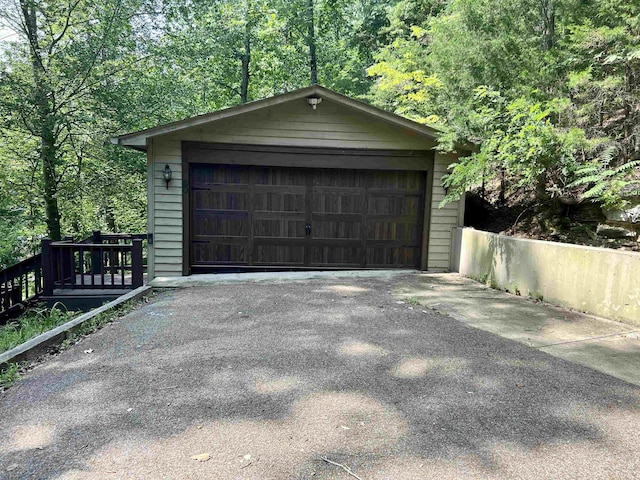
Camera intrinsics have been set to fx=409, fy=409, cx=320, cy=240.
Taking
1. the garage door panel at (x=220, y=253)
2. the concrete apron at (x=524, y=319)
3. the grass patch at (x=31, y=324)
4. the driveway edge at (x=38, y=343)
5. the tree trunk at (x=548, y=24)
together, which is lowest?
the grass patch at (x=31, y=324)

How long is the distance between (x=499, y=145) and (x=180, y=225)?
17.7ft

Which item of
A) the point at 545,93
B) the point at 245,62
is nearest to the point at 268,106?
the point at 545,93

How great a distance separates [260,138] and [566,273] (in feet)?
17.0

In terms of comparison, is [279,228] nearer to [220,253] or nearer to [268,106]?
[220,253]

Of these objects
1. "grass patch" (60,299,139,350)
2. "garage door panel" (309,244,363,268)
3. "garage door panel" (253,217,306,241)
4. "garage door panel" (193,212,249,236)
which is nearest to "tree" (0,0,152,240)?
"garage door panel" (193,212,249,236)

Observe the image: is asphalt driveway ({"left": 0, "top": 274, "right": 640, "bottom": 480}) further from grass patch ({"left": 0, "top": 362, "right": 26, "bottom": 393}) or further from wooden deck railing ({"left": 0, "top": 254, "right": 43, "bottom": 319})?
wooden deck railing ({"left": 0, "top": 254, "right": 43, "bottom": 319})

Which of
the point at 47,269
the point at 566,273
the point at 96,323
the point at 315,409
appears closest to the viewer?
the point at 315,409

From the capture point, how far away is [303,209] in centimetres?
765

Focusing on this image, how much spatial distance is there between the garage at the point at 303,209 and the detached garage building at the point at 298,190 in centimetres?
2

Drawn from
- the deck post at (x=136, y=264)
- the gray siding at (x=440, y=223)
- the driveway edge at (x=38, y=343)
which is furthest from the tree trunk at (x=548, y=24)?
the driveway edge at (x=38, y=343)

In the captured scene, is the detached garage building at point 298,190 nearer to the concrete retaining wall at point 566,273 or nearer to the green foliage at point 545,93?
the green foliage at point 545,93

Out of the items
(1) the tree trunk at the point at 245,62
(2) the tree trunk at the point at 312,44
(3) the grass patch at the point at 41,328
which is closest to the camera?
(3) the grass patch at the point at 41,328

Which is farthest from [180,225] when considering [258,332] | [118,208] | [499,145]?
[118,208]

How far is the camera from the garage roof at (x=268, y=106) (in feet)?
22.3
